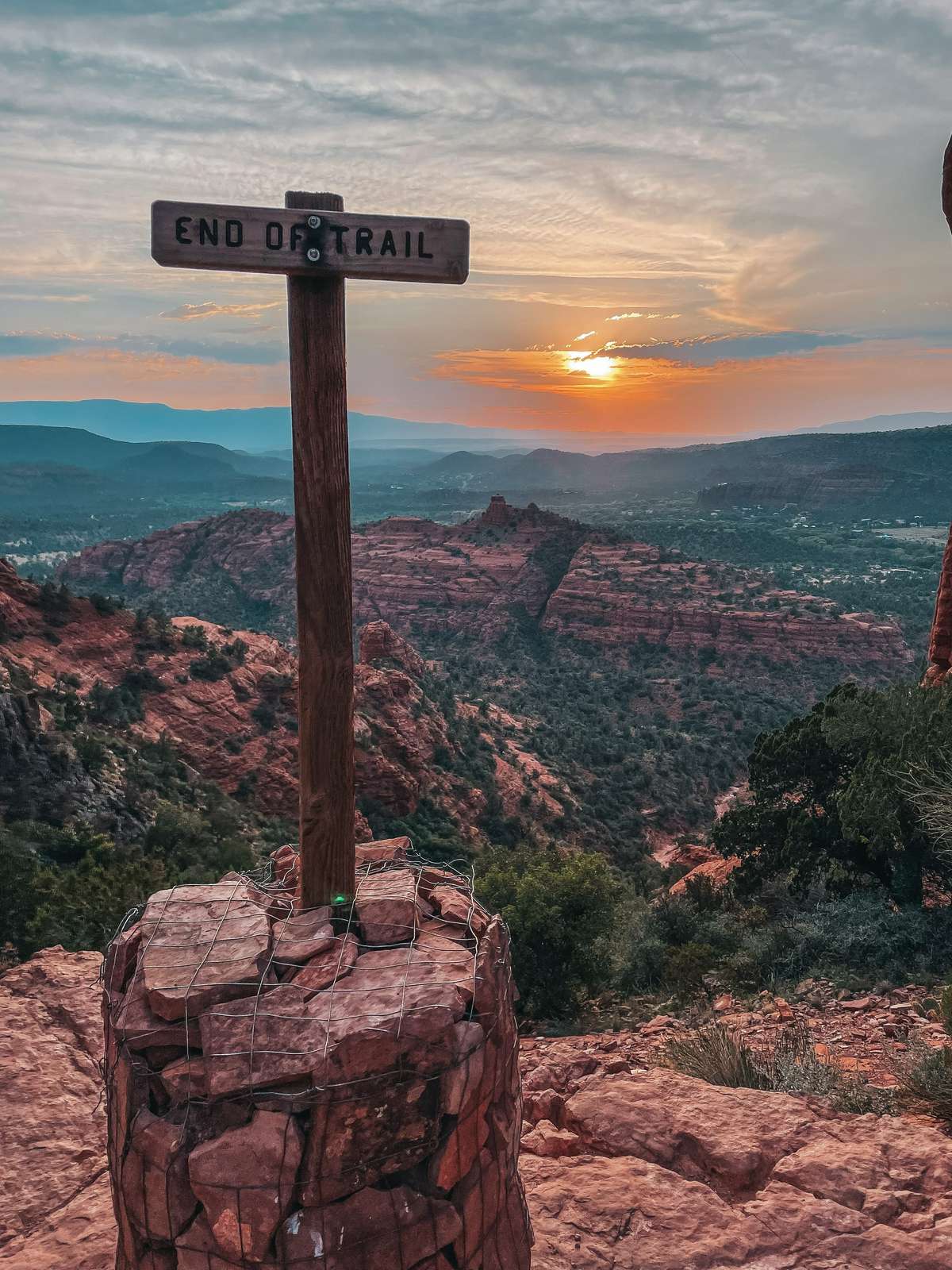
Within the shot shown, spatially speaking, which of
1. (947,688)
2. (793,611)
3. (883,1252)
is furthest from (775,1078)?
(793,611)

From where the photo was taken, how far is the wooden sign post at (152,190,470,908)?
369 cm

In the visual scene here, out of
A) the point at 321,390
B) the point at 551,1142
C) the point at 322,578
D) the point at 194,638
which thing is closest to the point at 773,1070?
the point at 551,1142

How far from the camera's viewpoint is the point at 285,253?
3727 millimetres

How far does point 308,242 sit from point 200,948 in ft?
10.9

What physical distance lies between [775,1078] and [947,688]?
28.5ft

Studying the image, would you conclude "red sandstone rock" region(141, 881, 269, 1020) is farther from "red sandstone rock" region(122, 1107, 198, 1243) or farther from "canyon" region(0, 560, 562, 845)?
"canyon" region(0, 560, 562, 845)

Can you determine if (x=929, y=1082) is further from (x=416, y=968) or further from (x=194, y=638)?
(x=194, y=638)

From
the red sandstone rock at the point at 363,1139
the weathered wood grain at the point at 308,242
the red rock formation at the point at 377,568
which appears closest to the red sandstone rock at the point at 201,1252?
the red sandstone rock at the point at 363,1139

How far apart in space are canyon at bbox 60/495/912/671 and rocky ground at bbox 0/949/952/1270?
49502 millimetres

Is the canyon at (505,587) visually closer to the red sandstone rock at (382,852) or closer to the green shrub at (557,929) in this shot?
the green shrub at (557,929)

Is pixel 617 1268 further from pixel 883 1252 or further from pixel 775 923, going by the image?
pixel 775 923

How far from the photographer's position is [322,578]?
400cm

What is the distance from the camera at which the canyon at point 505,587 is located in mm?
54344

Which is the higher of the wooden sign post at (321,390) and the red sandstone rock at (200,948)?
the wooden sign post at (321,390)
